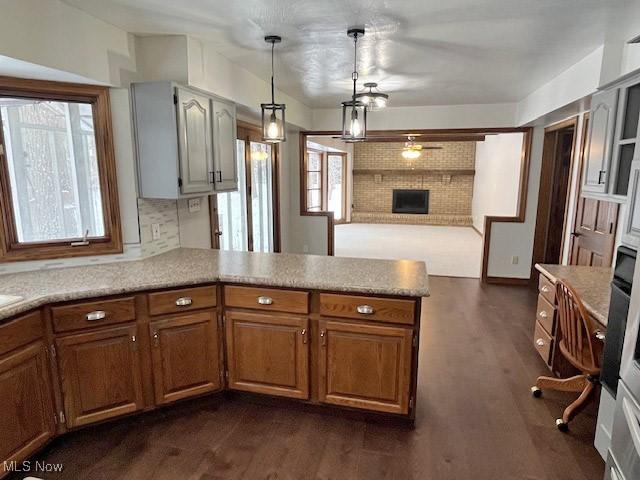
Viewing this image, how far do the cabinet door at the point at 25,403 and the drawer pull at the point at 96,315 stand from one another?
234 millimetres

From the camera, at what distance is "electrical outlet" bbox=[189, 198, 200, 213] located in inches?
128

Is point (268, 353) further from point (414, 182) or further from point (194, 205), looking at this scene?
point (414, 182)

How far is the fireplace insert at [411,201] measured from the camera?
11.4m

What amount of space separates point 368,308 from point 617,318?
3.89 feet

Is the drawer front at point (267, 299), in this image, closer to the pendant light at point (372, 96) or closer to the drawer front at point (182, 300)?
the drawer front at point (182, 300)

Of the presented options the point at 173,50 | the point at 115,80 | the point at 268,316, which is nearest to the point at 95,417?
the point at 268,316

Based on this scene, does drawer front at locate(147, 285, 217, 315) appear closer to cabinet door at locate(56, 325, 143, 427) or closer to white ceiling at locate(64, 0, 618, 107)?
cabinet door at locate(56, 325, 143, 427)

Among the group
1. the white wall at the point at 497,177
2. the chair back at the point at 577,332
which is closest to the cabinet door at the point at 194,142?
the chair back at the point at 577,332

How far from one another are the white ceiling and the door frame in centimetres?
74

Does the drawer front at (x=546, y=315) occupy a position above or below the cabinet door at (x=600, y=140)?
below

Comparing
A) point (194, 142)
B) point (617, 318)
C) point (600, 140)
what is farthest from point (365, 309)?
point (600, 140)

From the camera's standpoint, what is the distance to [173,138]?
8.21ft

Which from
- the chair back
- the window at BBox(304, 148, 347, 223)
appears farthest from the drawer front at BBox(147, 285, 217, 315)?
the window at BBox(304, 148, 347, 223)

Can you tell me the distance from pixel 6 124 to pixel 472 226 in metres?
10.5
